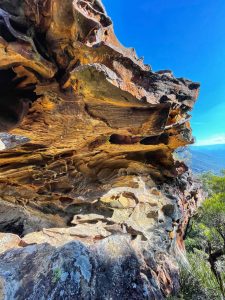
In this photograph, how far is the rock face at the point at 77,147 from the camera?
401cm

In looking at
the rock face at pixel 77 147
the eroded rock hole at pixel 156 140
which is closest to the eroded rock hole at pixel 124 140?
the rock face at pixel 77 147

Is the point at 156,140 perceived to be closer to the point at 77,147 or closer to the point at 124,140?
the point at 124,140

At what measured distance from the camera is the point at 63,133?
5.98 m

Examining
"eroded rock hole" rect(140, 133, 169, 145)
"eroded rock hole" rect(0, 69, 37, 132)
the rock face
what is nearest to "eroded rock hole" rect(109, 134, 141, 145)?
the rock face

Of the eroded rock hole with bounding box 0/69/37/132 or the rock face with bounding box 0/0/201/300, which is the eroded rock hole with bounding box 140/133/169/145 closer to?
the rock face with bounding box 0/0/201/300

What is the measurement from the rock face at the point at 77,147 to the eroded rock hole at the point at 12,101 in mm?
22

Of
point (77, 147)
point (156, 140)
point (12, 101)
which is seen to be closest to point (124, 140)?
point (156, 140)

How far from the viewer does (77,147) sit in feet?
23.5

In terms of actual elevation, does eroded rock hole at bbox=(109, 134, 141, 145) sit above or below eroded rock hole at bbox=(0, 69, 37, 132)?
below

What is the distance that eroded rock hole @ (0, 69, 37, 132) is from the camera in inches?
185

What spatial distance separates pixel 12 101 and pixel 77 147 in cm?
278

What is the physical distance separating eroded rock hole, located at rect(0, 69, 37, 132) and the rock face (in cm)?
2

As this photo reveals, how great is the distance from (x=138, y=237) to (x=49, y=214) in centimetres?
386

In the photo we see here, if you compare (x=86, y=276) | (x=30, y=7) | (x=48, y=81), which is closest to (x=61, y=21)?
(x=30, y=7)
